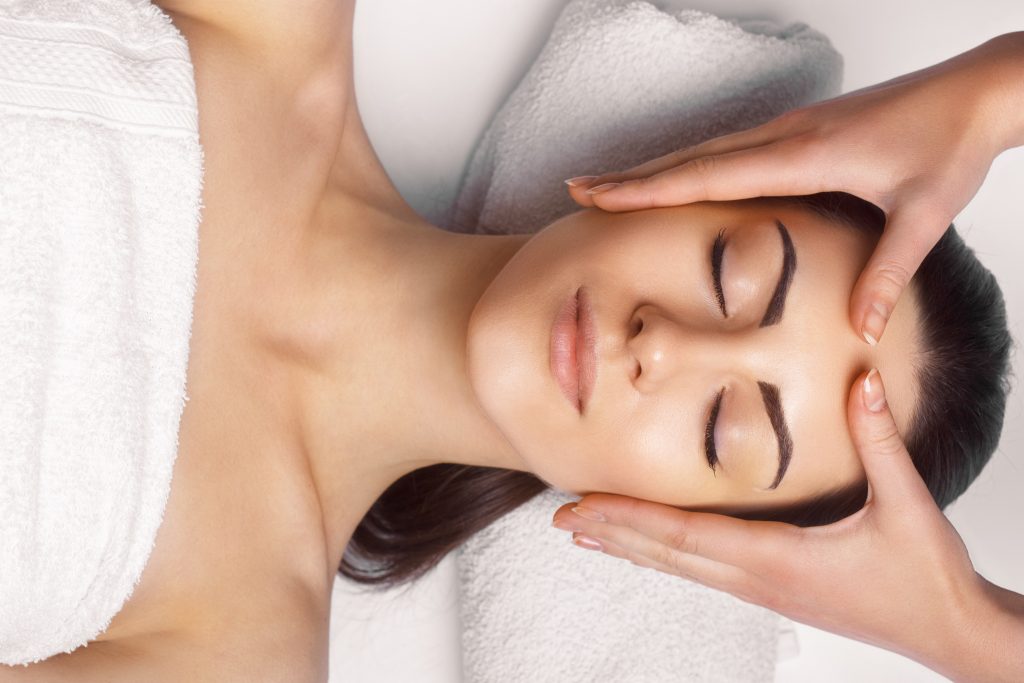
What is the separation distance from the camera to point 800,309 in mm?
1015

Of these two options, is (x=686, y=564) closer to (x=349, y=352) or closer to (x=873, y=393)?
(x=873, y=393)

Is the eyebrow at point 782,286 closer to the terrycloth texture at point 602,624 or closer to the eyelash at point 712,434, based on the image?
the eyelash at point 712,434

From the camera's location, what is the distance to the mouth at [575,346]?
1016mm

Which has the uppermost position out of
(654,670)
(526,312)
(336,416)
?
(526,312)

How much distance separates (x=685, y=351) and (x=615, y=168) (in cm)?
53

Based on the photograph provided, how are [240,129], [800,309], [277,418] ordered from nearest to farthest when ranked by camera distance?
[800,309]
[240,129]
[277,418]

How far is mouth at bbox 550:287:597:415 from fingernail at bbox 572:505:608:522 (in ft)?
0.52

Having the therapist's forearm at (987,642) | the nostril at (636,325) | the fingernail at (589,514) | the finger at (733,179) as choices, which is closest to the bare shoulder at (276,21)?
the finger at (733,179)

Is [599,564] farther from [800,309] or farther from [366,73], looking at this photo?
[366,73]

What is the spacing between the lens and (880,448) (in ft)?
3.33

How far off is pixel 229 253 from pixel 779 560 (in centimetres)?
76

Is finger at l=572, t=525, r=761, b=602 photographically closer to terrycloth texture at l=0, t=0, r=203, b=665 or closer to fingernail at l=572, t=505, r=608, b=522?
fingernail at l=572, t=505, r=608, b=522

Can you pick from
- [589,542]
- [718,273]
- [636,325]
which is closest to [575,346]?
[636,325]

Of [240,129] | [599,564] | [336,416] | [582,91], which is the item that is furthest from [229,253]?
[599,564]
